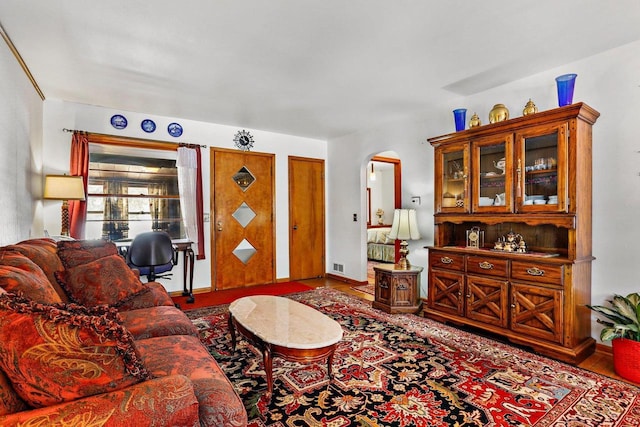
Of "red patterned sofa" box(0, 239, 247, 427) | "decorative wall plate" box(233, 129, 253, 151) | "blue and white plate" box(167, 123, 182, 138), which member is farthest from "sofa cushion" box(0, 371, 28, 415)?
"decorative wall plate" box(233, 129, 253, 151)

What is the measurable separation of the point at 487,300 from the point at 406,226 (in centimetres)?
131

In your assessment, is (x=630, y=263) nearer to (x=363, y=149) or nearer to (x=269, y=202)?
(x=363, y=149)

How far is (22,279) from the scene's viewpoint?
1.38 meters

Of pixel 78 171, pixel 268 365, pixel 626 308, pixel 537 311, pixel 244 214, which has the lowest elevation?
pixel 268 365

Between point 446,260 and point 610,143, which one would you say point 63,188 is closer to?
point 446,260

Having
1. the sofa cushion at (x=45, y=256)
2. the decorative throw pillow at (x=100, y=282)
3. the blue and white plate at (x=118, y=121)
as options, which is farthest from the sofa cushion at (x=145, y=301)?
the blue and white plate at (x=118, y=121)

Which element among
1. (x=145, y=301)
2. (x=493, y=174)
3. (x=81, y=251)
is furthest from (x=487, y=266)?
(x=81, y=251)

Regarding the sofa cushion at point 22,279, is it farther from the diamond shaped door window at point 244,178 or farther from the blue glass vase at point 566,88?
the blue glass vase at point 566,88

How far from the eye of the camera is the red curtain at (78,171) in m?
3.94

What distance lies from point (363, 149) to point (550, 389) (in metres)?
3.95

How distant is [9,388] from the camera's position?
0.94 metres

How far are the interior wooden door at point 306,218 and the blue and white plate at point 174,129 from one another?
1.83 meters

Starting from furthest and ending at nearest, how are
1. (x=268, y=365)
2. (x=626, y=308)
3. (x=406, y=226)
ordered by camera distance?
(x=406, y=226), (x=626, y=308), (x=268, y=365)

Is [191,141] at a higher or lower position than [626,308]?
higher
